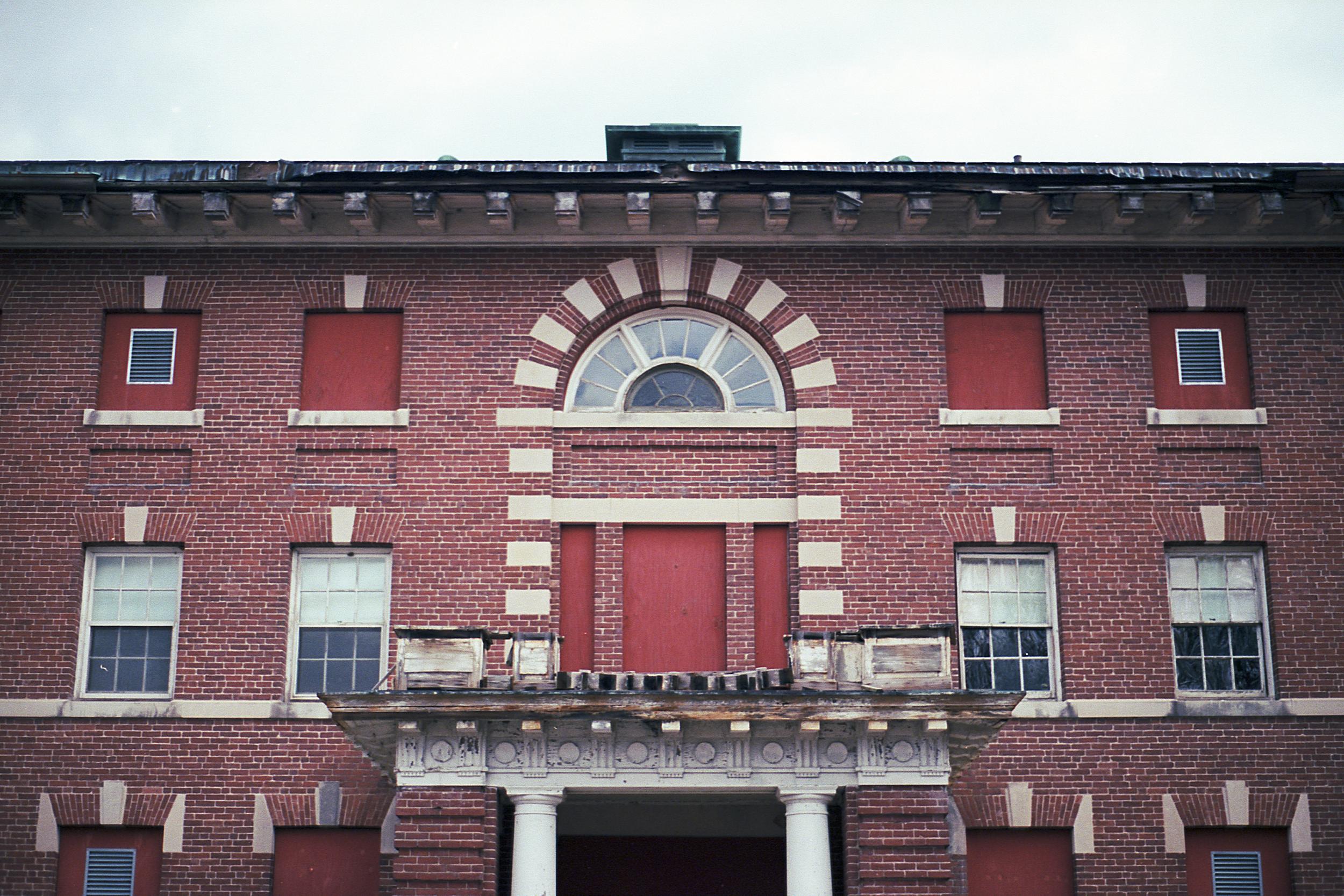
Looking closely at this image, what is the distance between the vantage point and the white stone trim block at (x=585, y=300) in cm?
1875

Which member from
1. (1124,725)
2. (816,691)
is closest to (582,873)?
(816,691)

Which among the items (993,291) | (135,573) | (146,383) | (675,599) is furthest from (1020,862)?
(146,383)

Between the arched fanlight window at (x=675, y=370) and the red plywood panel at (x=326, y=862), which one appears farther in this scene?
the arched fanlight window at (x=675, y=370)

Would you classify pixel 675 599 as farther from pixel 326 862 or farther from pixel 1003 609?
pixel 326 862

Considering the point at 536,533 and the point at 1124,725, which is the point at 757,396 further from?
the point at 1124,725

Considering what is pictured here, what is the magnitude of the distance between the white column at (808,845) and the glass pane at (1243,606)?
627cm

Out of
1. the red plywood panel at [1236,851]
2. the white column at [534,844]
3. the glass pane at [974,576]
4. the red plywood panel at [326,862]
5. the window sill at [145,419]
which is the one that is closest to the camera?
the white column at [534,844]

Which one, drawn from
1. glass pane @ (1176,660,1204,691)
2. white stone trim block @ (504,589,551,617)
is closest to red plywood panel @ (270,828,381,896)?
white stone trim block @ (504,589,551,617)

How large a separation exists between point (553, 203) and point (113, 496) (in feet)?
20.9

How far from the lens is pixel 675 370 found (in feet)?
61.8

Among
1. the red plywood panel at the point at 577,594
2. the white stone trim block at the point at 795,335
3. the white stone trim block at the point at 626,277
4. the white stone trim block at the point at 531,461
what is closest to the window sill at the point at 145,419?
the white stone trim block at the point at 531,461

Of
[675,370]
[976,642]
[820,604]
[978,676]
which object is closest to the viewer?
[820,604]

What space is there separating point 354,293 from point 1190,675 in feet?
Result: 36.5

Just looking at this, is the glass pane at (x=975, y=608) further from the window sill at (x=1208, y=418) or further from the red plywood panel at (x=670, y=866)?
the red plywood panel at (x=670, y=866)
